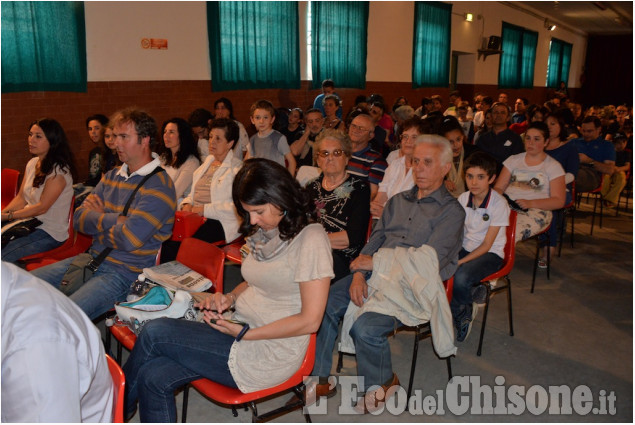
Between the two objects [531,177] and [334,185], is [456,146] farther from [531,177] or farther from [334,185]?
[334,185]

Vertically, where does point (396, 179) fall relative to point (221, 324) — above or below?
above

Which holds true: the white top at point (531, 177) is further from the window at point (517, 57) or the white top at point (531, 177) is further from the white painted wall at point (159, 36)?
the window at point (517, 57)

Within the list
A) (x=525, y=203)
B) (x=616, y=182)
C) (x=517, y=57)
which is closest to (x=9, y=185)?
(x=525, y=203)

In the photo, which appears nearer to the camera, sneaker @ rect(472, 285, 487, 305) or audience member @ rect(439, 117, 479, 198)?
sneaker @ rect(472, 285, 487, 305)

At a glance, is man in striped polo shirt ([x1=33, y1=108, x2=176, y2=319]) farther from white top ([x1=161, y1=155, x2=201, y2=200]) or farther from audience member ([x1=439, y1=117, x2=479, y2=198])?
audience member ([x1=439, y1=117, x2=479, y2=198])

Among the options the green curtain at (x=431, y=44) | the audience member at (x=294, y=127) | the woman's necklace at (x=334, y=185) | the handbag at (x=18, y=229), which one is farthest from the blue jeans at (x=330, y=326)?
the green curtain at (x=431, y=44)

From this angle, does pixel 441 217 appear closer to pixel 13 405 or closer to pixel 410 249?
pixel 410 249

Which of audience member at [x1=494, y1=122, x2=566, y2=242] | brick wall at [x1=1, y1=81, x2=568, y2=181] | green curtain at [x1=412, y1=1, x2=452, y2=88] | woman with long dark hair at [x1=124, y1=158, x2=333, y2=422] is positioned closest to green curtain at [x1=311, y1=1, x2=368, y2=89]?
brick wall at [x1=1, y1=81, x2=568, y2=181]

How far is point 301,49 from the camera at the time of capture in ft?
30.2

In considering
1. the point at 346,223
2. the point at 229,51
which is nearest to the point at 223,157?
the point at 346,223

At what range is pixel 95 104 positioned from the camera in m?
6.23

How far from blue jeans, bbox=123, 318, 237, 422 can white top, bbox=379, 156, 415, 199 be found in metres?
2.06

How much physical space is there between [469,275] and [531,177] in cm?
155

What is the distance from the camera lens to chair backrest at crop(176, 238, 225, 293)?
2484 mm
